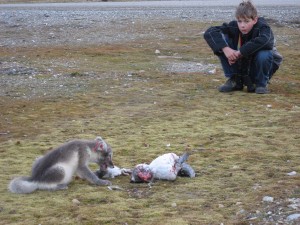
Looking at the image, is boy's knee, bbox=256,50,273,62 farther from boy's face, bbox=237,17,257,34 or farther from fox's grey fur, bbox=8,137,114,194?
fox's grey fur, bbox=8,137,114,194

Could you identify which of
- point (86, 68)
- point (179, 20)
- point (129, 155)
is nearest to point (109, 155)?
point (129, 155)

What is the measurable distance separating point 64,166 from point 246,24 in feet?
17.1

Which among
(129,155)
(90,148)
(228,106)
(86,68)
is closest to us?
(90,148)

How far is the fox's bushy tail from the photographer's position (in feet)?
19.9

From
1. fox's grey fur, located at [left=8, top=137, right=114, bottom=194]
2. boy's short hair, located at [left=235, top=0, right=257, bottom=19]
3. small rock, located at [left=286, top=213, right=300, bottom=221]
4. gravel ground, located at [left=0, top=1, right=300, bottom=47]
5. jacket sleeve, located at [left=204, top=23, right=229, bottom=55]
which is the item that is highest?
boy's short hair, located at [left=235, top=0, right=257, bottom=19]

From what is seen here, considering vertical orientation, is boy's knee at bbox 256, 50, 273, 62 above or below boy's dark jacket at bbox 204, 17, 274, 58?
below

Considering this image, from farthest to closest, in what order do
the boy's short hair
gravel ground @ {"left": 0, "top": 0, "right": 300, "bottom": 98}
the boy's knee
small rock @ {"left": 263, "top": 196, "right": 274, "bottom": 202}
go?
gravel ground @ {"left": 0, "top": 0, "right": 300, "bottom": 98} → the boy's knee → the boy's short hair → small rock @ {"left": 263, "top": 196, "right": 274, "bottom": 202}

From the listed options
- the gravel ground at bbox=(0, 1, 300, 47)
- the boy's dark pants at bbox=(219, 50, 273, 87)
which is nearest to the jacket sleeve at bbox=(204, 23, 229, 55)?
the boy's dark pants at bbox=(219, 50, 273, 87)

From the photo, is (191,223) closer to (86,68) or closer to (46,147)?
(46,147)

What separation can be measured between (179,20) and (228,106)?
45.7 feet

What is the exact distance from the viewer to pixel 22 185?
6.08 metres

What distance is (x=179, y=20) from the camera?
23.7 metres

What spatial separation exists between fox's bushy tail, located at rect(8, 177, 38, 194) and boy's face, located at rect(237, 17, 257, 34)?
18.1 ft

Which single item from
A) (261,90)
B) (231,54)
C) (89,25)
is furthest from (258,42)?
(89,25)
